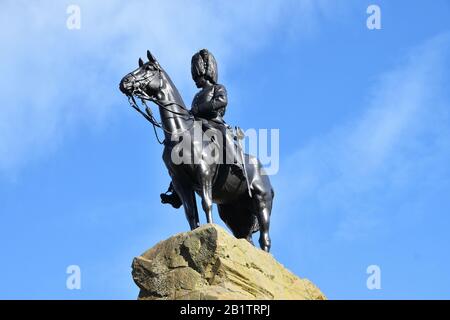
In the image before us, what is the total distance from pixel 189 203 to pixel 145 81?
2.09 metres

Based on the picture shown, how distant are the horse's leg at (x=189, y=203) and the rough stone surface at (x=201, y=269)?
1526 mm

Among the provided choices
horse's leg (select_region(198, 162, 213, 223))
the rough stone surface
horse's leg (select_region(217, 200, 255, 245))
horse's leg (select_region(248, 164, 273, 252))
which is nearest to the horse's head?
horse's leg (select_region(198, 162, 213, 223))

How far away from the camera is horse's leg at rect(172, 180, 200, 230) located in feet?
62.3

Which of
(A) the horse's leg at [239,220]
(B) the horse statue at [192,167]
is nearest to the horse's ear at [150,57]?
(B) the horse statue at [192,167]

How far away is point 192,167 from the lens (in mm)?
18656

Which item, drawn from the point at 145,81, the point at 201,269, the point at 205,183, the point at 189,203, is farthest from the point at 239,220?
the point at 201,269

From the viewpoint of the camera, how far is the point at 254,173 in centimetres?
2003

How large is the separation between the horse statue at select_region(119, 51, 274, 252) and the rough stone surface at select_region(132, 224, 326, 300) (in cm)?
128

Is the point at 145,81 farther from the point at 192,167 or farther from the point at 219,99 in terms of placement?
the point at 192,167

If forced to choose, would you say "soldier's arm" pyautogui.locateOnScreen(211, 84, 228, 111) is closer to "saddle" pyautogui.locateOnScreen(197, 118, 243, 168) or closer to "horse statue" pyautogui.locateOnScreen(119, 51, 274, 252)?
"saddle" pyautogui.locateOnScreen(197, 118, 243, 168)

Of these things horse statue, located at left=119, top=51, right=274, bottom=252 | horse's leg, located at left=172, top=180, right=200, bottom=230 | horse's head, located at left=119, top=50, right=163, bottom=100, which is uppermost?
horse's head, located at left=119, top=50, right=163, bottom=100
